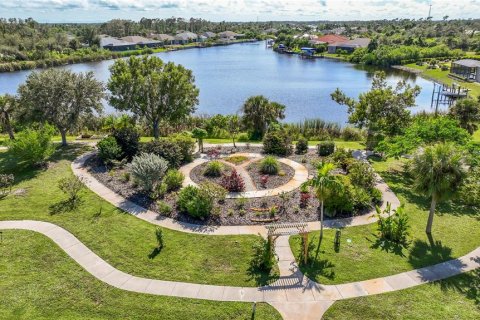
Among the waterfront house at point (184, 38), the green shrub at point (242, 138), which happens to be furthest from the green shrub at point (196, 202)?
the waterfront house at point (184, 38)

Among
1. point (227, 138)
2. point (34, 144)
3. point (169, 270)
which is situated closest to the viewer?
point (169, 270)

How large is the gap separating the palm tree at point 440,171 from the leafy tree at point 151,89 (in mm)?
17756

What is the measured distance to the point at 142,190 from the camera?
20344mm

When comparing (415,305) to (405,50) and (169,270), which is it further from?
(405,50)

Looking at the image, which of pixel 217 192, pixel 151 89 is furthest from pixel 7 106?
pixel 217 192

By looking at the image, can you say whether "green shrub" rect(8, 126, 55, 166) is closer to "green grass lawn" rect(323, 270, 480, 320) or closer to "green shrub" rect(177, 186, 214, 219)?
"green shrub" rect(177, 186, 214, 219)

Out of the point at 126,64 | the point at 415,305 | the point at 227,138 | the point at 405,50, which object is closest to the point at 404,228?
the point at 415,305

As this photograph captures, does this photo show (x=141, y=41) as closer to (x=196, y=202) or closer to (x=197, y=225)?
(x=196, y=202)

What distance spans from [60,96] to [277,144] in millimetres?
15890

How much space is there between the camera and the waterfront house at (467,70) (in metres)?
60.4

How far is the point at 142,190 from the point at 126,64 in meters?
11.8

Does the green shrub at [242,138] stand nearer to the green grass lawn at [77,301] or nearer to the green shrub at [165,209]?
the green shrub at [165,209]

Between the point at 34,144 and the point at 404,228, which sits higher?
the point at 34,144

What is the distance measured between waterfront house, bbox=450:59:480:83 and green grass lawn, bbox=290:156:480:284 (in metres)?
52.6
